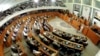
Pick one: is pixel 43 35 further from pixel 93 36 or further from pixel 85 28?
pixel 93 36

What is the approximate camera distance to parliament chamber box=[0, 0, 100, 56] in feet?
48.4

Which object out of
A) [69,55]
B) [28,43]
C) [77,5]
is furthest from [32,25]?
[77,5]

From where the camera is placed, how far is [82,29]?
64.0 feet

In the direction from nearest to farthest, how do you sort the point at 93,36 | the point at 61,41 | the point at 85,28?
Result: the point at 61,41
the point at 93,36
the point at 85,28

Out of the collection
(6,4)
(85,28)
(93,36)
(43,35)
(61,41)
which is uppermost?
(6,4)

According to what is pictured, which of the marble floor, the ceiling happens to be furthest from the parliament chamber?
the ceiling

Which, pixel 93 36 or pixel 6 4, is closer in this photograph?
pixel 93 36

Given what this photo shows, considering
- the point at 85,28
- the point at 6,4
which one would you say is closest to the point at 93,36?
the point at 85,28

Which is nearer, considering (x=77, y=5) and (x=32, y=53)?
(x=32, y=53)

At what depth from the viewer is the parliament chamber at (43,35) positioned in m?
14.8

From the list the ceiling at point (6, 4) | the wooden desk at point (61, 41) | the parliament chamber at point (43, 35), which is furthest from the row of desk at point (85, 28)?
the ceiling at point (6, 4)

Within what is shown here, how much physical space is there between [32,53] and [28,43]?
101cm

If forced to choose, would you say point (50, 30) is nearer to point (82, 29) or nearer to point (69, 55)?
point (82, 29)

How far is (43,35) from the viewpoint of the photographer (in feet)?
56.5
